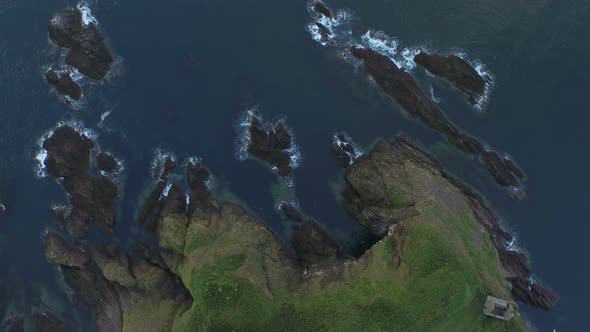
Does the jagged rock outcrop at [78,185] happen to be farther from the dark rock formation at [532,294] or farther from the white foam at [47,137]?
the dark rock formation at [532,294]

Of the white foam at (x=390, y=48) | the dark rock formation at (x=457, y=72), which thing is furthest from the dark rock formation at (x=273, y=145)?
the dark rock formation at (x=457, y=72)

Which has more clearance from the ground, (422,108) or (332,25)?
(332,25)

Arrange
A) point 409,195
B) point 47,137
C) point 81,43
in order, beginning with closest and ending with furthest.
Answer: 1. point 409,195
2. point 47,137
3. point 81,43

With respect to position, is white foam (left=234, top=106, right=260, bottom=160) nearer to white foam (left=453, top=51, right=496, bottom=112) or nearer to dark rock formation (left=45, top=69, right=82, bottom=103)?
dark rock formation (left=45, top=69, right=82, bottom=103)

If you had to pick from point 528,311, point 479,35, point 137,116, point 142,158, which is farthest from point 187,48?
point 528,311

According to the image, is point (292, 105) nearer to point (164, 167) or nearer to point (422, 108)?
point (422, 108)

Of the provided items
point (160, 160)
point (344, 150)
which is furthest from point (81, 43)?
point (344, 150)

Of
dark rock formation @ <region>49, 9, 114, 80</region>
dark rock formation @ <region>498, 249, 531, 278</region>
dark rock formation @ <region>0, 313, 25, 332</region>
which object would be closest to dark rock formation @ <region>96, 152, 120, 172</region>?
dark rock formation @ <region>49, 9, 114, 80</region>

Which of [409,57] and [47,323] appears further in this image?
[409,57]
